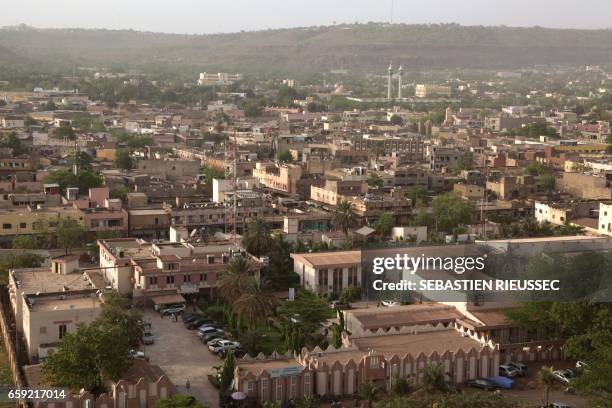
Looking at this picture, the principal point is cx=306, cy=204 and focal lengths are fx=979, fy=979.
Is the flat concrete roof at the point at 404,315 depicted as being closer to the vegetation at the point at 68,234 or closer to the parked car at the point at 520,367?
the parked car at the point at 520,367

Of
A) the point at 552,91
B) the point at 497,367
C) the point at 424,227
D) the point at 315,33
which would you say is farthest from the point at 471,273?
the point at 315,33

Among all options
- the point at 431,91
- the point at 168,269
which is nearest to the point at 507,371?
the point at 168,269

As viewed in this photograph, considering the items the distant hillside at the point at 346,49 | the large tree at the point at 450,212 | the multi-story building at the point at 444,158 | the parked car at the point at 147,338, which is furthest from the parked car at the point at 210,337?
the distant hillside at the point at 346,49

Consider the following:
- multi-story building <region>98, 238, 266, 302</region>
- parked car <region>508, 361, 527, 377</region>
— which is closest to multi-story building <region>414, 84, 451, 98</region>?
multi-story building <region>98, 238, 266, 302</region>

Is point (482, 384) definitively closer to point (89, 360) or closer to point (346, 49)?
point (89, 360)

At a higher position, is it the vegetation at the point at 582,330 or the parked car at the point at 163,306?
the vegetation at the point at 582,330

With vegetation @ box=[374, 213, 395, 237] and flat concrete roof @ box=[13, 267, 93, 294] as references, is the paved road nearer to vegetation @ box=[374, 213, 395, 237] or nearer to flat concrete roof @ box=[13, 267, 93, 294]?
flat concrete roof @ box=[13, 267, 93, 294]
